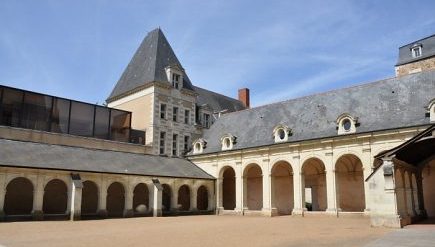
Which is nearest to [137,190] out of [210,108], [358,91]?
[210,108]

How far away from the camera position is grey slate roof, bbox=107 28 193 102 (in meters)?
35.5

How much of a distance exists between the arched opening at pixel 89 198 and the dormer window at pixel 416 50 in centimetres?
3556

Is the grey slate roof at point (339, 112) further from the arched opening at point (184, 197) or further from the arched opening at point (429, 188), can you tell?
the arched opening at point (184, 197)

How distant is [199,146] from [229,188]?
468 cm

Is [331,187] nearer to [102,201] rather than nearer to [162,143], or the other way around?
[102,201]

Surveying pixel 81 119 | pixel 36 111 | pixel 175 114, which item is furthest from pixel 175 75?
pixel 36 111

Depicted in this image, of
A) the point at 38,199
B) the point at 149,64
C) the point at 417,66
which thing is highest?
the point at 417,66

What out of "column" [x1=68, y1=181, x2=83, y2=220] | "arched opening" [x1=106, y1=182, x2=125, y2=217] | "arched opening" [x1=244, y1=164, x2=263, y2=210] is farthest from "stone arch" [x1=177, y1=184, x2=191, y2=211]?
"column" [x1=68, y1=181, x2=83, y2=220]

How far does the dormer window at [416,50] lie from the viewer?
41.4 metres

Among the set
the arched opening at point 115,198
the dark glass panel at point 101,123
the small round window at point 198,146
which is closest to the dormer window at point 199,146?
the small round window at point 198,146

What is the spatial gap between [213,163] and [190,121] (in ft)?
22.1

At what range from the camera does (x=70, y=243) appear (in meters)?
11.0

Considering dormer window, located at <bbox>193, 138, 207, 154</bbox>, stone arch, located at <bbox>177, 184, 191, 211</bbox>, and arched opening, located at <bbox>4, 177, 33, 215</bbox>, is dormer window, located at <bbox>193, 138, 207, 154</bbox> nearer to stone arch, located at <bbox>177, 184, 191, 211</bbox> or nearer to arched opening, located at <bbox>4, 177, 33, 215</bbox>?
stone arch, located at <bbox>177, 184, 191, 211</bbox>

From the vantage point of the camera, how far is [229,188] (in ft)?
114
